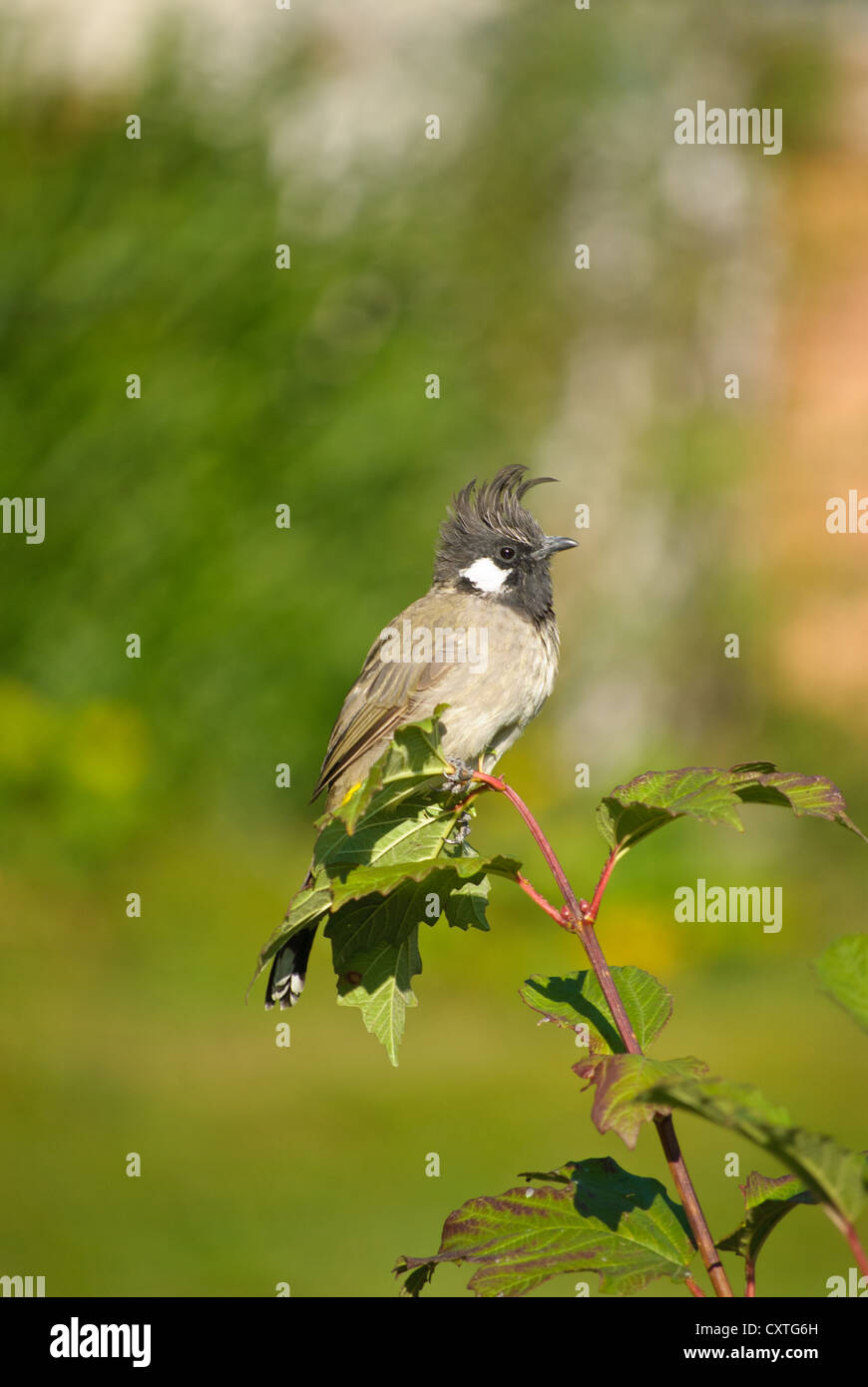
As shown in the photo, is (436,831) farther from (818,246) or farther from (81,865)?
(818,246)

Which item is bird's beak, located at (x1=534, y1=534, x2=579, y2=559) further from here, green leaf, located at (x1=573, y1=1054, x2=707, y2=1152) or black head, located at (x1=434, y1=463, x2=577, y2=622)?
green leaf, located at (x1=573, y1=1054, x2=707, y2=1152)

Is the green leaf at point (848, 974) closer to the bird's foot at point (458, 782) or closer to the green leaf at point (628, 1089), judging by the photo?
the green leaf at point (628, 1089)

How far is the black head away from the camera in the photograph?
3.50 meters

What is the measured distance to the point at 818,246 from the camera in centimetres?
941

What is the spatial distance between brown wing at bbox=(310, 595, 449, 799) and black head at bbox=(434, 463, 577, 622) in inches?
6.5

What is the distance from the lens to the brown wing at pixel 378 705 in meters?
3.48

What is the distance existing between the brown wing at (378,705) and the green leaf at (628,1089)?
226cm

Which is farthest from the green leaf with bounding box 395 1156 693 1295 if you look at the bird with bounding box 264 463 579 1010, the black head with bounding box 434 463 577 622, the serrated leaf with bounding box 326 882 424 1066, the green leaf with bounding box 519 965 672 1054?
the black head with bounding box 434 463 577 622

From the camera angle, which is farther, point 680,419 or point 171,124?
point 680,419

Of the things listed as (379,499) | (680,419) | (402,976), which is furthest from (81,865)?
(402,976)

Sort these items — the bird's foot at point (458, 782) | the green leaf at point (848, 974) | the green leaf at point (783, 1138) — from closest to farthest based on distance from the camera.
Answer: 1. the green leaf at point (783, 1138)
2. the green leaf at point (848, 974)
3. the bird's foot at point (458, 782)

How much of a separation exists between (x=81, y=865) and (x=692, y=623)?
4127mm

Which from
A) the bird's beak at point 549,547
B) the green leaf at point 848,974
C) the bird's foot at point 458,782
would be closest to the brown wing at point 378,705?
the bird's beak at point 549,547

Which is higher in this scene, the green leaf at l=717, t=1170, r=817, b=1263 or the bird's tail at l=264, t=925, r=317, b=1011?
the bird's tail at l=264, t=925, r=317, b=1011
